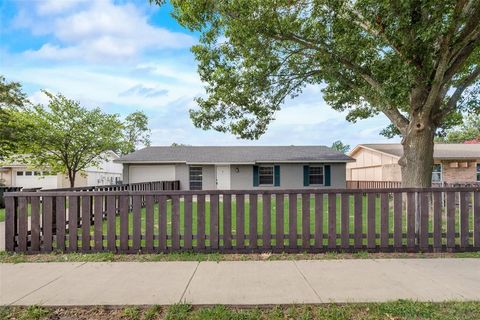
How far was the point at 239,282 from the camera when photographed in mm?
3975

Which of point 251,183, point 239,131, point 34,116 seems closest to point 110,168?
point 34,116

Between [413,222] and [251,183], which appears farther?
[251,183]

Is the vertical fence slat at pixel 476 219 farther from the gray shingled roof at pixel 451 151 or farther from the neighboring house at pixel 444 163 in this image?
the gray shingled roof at pixel 451 151

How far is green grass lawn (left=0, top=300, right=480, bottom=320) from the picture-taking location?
3.10 meters

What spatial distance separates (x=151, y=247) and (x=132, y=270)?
0.81 m

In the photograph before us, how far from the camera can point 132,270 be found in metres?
4.47

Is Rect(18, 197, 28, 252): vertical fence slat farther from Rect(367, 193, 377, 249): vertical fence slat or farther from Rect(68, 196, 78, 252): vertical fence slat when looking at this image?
Rect(367, 193, 377, 249): vertical fence slat

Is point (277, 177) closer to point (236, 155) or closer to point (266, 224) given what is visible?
point (236, 155)

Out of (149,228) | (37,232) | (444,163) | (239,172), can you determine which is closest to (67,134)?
(239,172)

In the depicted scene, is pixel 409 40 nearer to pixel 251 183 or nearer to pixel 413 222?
pixel 413 222

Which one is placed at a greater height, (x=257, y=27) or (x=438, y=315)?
(x=257, y=27)

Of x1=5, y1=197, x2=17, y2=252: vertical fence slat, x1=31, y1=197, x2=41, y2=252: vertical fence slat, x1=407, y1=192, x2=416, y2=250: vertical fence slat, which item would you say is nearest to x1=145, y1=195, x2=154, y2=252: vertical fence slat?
x1=31, y1=197, x2=41, y2=252: vertical fence slat

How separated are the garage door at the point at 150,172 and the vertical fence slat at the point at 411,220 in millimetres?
15050

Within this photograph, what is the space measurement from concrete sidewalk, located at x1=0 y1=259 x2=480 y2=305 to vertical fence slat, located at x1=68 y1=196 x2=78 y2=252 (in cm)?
62
